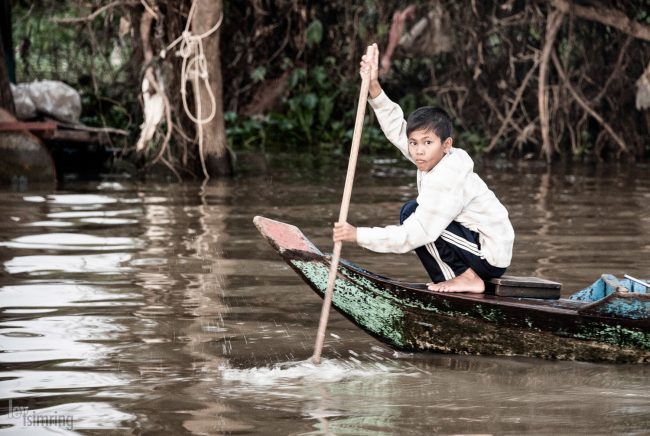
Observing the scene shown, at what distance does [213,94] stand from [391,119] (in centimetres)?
611

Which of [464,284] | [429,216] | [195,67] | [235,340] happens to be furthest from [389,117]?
[195,67]

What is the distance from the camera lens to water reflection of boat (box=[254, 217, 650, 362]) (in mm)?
4793

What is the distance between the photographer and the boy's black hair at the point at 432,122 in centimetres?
488

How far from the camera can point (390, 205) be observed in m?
9.87

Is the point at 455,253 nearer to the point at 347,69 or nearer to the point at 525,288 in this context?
the point at 525,288

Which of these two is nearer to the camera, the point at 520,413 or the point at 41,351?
the point at 520,413

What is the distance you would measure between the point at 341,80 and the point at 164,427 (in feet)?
42.4

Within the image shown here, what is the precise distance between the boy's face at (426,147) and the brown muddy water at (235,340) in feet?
2.68

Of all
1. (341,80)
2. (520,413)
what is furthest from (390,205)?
(341,80)

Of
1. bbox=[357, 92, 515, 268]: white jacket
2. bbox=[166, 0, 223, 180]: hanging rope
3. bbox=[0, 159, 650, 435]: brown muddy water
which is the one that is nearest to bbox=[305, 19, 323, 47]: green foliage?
bbox=[166, 0, 223, 180]: hanging rope

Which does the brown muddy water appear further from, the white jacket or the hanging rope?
the hanging rope

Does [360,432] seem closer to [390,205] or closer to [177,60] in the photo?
[390,205]

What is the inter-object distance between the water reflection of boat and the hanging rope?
5.85 metres

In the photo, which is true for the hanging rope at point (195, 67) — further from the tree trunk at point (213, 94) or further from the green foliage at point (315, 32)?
the green foliage at point (315, 32)
